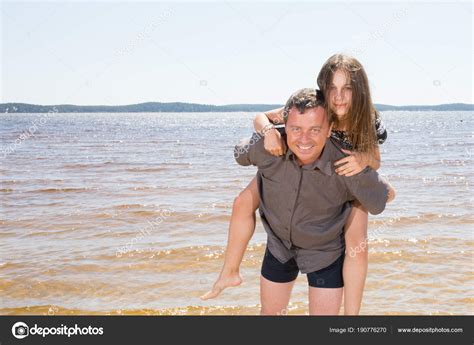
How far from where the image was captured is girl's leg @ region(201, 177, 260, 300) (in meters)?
4.03

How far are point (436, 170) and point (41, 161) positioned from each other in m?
11.7

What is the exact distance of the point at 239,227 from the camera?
160 inches

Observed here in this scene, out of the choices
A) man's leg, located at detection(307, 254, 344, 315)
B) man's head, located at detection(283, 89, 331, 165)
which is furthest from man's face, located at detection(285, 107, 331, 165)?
man's leg, located at detection(307, 254, 344, 315)

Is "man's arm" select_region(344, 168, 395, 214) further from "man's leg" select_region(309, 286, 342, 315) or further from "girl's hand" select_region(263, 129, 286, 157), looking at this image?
"man's leg" select_region(309, 286, 342, 315)

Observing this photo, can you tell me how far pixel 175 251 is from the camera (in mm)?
7281

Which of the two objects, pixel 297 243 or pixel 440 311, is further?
pixel 440 311

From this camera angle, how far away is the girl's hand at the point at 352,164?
3564 millimetres

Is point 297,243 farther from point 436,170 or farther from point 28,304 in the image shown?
point 436,170

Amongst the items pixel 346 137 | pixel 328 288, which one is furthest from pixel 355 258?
pixel 346 137

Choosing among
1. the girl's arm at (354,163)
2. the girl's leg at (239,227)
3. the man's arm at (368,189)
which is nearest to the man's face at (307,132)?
the girl's arm at (354,163)

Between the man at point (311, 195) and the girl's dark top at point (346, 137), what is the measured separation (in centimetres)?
8

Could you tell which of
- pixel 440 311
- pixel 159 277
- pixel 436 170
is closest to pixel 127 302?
pixel 159 277

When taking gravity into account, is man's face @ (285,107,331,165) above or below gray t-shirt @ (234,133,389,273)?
above

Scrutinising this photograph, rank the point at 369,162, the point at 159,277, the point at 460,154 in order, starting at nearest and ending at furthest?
the point at 369,162, the point at 159,277, the point at 460,154
